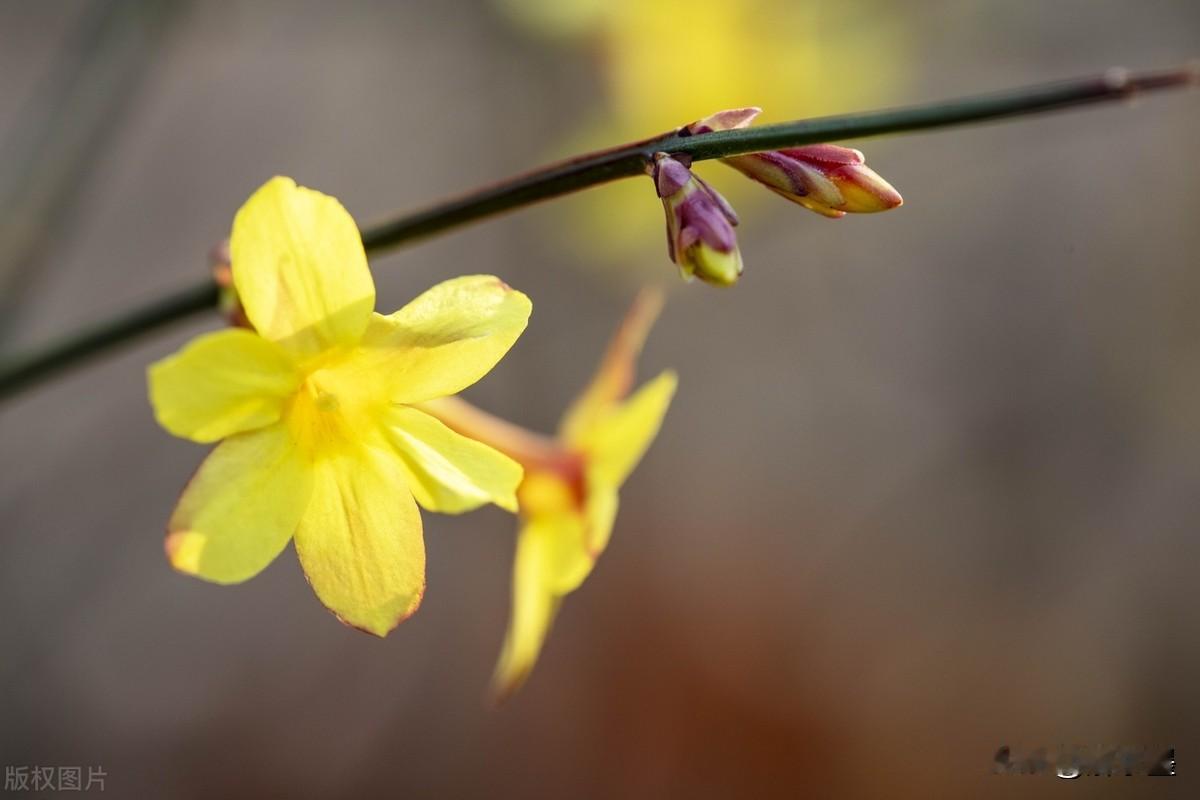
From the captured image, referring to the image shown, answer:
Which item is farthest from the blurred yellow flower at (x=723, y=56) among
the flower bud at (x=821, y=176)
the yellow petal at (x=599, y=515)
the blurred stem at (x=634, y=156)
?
the flower bud at (x=821, y=176)

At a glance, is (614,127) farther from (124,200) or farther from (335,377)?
(124,200)

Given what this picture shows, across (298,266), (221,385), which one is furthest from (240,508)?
(298,266)

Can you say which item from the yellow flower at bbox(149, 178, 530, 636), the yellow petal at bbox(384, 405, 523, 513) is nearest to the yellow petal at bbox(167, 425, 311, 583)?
the yellow flower at bbox(149, 178, 530, 636)

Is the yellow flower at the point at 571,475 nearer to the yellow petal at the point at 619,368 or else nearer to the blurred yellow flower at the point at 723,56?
the yellow petal at the point at 619,368

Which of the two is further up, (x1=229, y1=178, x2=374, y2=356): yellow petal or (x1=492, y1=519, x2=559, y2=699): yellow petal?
(x1=229, y1=178, x2=374, y2=356): yellow petal

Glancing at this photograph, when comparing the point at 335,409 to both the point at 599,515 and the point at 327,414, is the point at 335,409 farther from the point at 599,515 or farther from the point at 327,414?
the point at 599,515

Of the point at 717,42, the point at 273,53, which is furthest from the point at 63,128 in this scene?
the point at 273,53

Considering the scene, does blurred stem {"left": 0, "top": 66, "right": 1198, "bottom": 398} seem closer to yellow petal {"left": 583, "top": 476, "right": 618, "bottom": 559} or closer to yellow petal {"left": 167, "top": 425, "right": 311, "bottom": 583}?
yellow petal {"left": 167, "top": 425, "right": 311, "bottom": 583}
